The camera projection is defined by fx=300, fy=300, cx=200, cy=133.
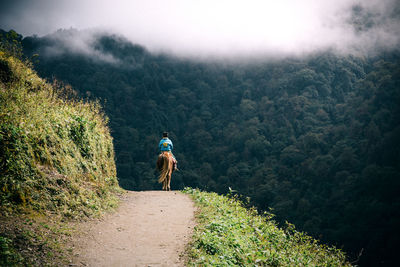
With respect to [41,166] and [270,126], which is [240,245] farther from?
[270,126]

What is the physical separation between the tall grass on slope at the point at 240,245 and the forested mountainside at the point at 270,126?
49.5 m

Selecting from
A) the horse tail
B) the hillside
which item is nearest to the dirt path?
the hillside

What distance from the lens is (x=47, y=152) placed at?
741 cm

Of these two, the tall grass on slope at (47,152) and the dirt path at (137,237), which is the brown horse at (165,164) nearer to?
the tall grass on slope at (47,152)

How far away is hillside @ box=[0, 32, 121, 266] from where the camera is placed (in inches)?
204

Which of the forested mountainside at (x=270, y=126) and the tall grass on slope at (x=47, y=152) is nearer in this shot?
the tall grass on slope at (x=47, y=152)

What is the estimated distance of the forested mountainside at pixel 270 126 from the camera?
6575 centimetres

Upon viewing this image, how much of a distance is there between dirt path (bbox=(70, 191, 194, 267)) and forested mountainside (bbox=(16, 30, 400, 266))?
172 feet

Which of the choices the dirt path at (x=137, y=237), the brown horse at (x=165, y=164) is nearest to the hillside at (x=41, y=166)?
the dirt path at (x=137, y=237)

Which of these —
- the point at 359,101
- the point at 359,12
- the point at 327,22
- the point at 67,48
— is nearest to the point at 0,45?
the point at 359,101

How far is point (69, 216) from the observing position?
6871 millimetres

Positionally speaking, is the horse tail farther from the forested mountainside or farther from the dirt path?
the forested mountainside

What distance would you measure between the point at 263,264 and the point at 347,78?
11736 centimetres

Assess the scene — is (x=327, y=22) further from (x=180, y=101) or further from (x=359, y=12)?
(x=180, y=101)
